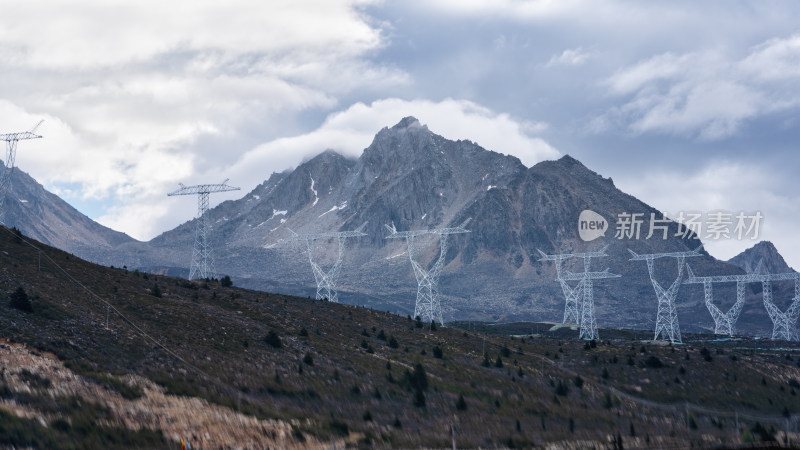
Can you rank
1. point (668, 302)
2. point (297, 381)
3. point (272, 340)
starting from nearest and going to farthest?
point (297, 381) → point (272, 340) → point (668, 302)

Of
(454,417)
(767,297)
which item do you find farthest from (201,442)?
(767,297)

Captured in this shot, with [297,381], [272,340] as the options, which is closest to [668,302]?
[272,340]

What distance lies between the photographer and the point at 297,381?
159 feet

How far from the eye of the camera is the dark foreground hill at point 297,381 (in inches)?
1286

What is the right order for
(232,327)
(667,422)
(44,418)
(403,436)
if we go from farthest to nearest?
(232,327) < (667,422) < (403,436) < (44,418)

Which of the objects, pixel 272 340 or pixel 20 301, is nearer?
pixel 20 301

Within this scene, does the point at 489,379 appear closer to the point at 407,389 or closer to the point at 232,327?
the point at 407,389

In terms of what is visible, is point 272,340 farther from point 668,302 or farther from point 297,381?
point 668,302

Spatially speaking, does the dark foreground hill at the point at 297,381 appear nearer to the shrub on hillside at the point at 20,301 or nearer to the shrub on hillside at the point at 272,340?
the shrub on hillside at the point at 272,340

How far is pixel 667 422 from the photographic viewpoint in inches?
1957

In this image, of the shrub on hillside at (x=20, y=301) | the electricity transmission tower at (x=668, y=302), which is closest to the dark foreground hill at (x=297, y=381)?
the shrub on hillside at (x=20, y=301)

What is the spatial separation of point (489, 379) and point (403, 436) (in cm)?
2582

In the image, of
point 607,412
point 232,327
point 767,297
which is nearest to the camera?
point 607,412

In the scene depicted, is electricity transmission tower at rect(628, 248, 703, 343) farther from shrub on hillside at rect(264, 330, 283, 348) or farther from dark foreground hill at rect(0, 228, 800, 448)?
shrub on hillside at rect(264, 330, 283, 348)
